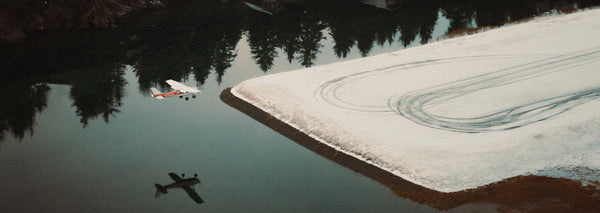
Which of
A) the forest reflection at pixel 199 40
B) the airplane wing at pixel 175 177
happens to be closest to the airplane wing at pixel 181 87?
the forest reflection at pixel 199 40

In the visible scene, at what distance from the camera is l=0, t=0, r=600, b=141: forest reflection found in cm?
1870

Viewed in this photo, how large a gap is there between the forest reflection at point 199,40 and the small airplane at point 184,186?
15.7ft

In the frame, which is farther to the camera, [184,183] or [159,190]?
[184,183]

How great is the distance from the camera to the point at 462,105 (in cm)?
1644

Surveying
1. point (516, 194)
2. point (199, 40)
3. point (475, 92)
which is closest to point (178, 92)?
point (199, 40)

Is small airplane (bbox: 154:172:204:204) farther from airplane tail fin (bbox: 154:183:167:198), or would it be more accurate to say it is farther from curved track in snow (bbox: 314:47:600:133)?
curved track in snow (bbox: 314:47:600:133)

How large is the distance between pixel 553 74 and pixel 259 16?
13744 mm

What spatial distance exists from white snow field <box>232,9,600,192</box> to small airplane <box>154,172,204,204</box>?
343cm

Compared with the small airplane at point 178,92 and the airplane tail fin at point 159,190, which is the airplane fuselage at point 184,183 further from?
the small airplane at point 178,92

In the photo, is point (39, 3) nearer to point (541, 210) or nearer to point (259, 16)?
point (259, 16)

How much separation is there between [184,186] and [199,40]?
12.5m

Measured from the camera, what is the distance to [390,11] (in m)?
28.3

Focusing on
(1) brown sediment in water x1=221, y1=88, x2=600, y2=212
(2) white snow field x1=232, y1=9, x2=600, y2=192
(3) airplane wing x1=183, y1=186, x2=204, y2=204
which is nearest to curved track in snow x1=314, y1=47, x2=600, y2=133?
(2) white snow field x1=232, y1=9, x2=600, y2=192

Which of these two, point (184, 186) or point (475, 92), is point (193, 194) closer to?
point (184, 186)
